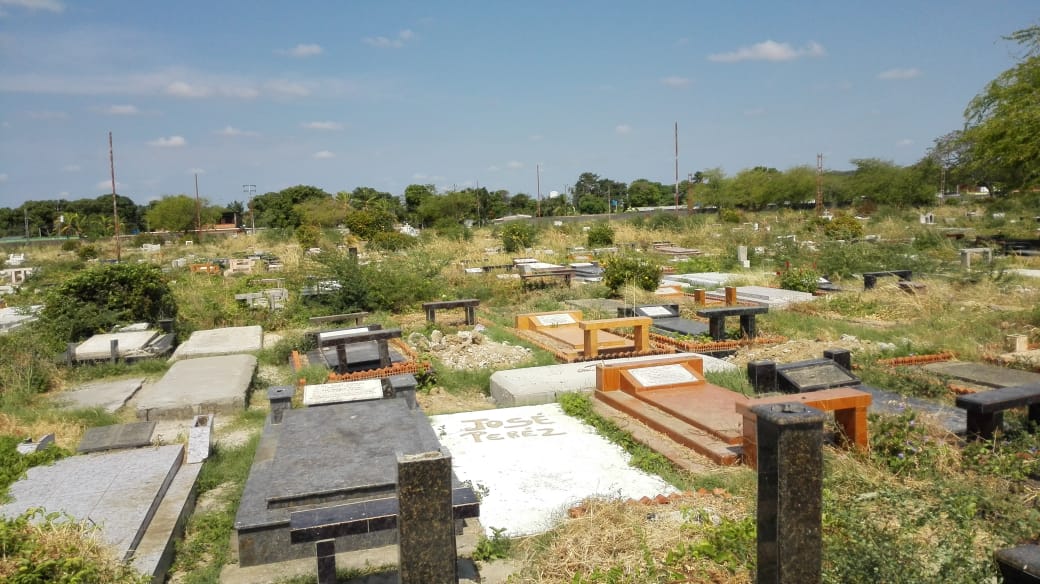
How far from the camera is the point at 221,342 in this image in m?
10.8

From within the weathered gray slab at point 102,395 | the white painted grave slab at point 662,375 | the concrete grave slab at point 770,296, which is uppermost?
the concrete grave slab at point 770,296

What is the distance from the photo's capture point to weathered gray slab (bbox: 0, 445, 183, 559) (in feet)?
13.6

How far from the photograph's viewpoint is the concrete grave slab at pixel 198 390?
7.03m

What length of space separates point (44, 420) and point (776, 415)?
6769 millimetres

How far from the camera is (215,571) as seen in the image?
3967mm

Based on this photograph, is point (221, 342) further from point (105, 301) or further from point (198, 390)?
point (198, 390)

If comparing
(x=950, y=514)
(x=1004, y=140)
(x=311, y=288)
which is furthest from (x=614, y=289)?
(x=1004, y=140)

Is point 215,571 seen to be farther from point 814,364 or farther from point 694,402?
point 814,364

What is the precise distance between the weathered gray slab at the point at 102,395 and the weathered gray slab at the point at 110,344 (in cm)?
82

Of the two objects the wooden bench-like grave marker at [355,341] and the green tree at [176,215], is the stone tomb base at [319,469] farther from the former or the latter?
the green tree at [176,215]

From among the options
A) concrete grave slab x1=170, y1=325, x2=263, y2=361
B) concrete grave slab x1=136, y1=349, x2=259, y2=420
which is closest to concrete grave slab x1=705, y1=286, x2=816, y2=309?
concrete grave slab x1=170, y1=325, x2=263, y2=361

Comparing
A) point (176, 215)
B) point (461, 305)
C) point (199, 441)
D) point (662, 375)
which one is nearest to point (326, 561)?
point (199, 441)

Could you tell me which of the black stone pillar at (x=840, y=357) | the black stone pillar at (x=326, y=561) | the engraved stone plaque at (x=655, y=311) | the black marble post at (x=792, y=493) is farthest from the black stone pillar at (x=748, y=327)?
the black stone pillar at (x=326, y=561)

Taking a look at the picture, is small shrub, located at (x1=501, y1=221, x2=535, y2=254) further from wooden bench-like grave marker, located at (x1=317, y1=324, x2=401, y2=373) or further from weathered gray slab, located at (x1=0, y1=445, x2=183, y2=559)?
weathered gray slab, located at (x1=0, y1=445, x2=183, y2=559)
